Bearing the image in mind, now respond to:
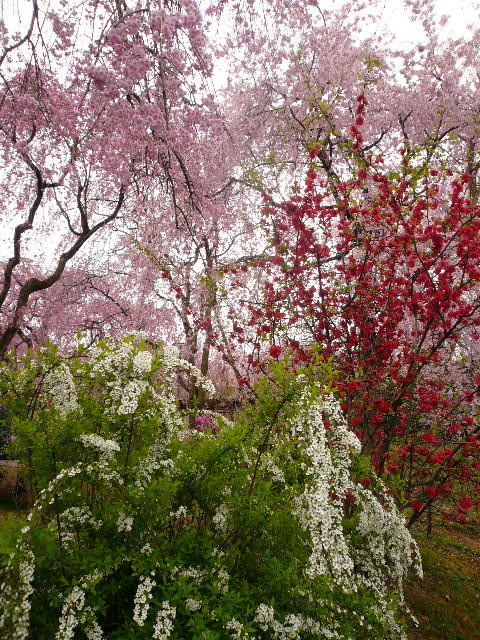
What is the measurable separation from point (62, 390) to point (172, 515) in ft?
3.29

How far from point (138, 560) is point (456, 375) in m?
8.02

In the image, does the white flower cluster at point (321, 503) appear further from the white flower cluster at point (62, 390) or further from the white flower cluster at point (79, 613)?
the white flower cluster at point (62, 390)

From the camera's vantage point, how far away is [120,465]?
2.47 meters

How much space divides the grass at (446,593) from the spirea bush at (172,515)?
3059 millimetres

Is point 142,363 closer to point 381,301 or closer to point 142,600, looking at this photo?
point 142,600

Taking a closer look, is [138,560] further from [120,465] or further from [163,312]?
[163,312]

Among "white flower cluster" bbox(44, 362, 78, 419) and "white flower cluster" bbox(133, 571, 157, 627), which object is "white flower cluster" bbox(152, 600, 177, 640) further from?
"white flower cluster" bbox(44, 362, 78, 419)

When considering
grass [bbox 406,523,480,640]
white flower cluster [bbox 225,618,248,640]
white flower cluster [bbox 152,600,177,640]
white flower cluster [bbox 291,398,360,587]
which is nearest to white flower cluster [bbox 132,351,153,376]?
white flower cluster [bbox 291,398,360,587]

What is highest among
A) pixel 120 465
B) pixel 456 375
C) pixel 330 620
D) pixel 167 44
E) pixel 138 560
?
pixel 167 44

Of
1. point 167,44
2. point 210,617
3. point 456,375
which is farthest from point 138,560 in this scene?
point 456,375

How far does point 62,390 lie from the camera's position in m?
2.51

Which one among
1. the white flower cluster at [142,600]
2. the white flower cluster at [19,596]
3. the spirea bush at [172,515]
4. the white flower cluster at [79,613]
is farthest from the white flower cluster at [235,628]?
the white flower cluster at [19,596]

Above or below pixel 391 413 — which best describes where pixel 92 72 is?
above

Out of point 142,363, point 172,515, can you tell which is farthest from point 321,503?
point 142,363
